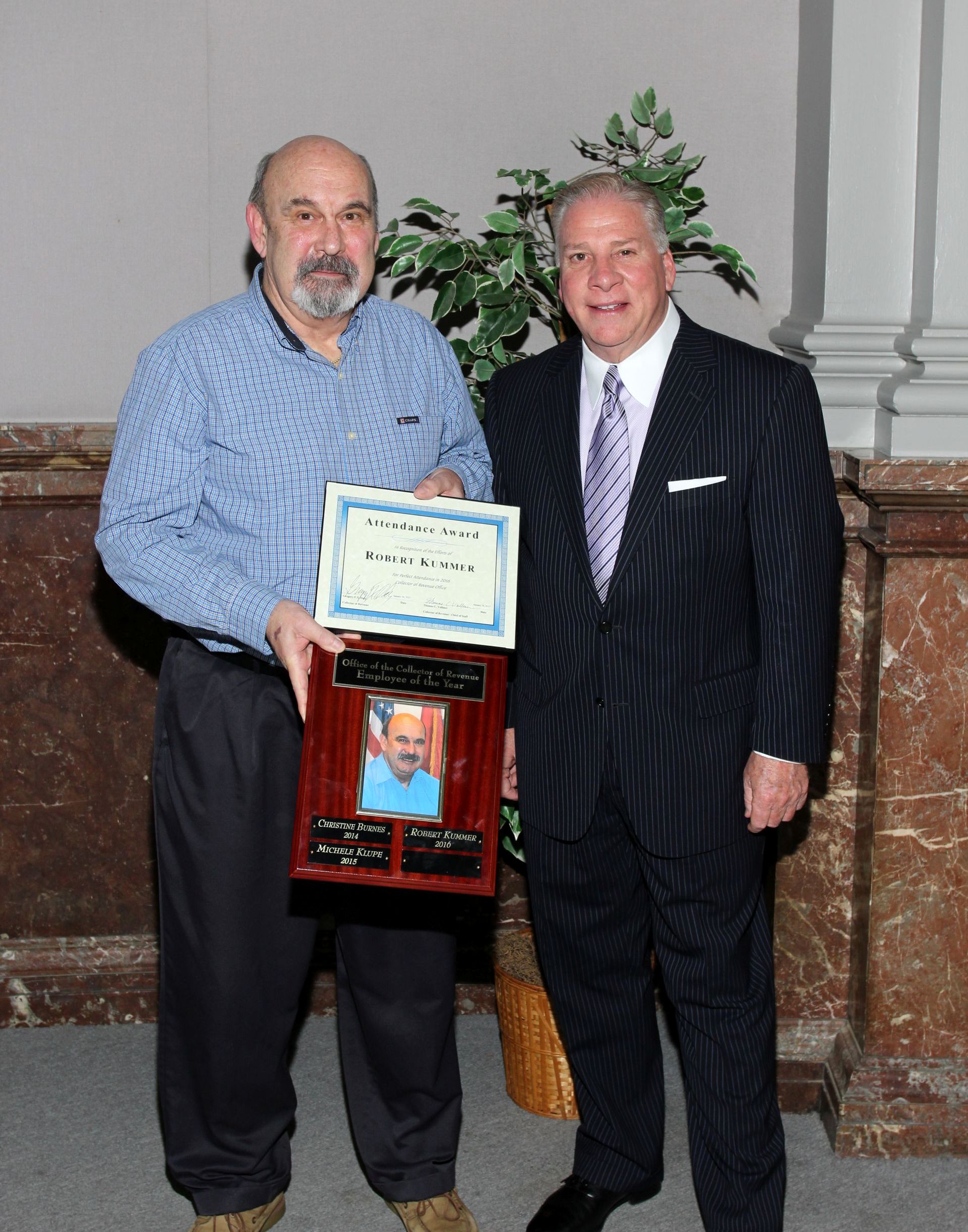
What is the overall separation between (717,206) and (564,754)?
1563mm

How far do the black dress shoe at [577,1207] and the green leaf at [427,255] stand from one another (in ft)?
6.40

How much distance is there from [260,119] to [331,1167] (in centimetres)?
241

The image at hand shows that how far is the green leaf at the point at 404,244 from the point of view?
9.48 ft

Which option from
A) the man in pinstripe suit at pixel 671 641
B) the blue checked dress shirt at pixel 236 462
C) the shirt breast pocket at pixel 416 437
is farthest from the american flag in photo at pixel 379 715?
the shirt breast pocket at pixel 416 437

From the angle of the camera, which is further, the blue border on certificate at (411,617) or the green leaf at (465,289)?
the green leaf at (465,289)

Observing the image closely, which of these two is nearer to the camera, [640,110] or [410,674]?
[410,674]

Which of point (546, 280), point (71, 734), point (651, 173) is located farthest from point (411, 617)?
point (71, 734)

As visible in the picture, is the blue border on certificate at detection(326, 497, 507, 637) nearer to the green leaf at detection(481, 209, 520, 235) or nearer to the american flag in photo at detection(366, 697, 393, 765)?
the american flag in photo at detection(366, 697, 393, 765)

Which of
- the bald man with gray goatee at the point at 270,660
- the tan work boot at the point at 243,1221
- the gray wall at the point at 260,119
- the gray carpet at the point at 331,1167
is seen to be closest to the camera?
the bald man with gray goatee at the point at 270,660

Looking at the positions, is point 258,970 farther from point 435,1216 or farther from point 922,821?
point 922,821

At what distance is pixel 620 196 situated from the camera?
7.48 ft

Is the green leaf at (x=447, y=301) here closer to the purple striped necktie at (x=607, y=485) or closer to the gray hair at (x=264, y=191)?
A: the gray hair at (x=264, y=191)

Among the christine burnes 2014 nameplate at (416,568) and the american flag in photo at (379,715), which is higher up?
the christine burnes 2014 nameplate at (416,568)

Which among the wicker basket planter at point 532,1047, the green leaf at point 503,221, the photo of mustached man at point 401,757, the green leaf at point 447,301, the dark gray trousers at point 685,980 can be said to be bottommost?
the wicker basket planter at point 532,1047
